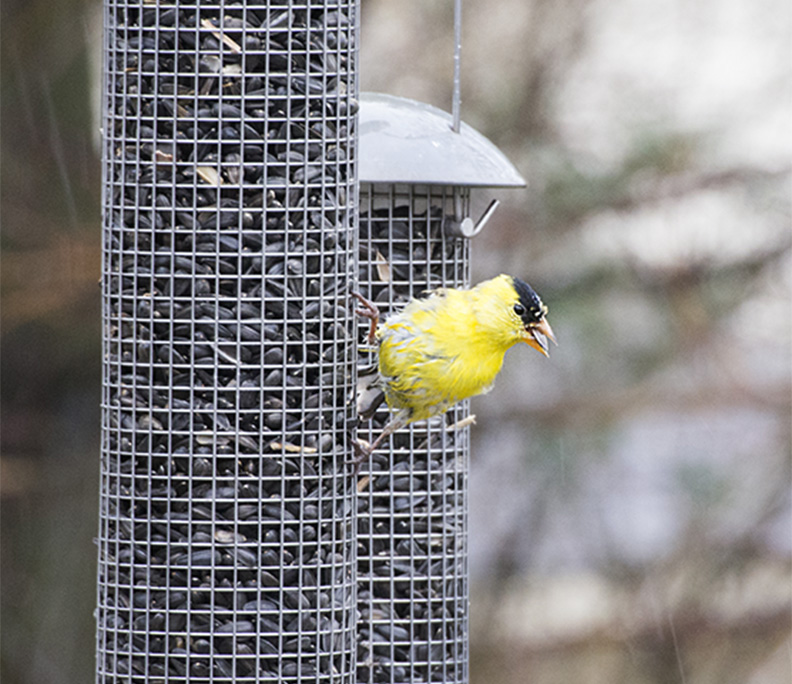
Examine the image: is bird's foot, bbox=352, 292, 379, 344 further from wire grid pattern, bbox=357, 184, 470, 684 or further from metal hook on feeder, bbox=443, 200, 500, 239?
metal hook on feeder, bbox=443, 200, 500, 239

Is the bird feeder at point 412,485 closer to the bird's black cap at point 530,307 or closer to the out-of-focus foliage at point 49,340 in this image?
the bird's black cap at point 530,307

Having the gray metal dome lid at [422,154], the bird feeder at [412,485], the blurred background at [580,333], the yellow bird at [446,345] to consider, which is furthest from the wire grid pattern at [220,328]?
the blurred background at [580,333]

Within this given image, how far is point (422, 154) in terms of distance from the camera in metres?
5.14

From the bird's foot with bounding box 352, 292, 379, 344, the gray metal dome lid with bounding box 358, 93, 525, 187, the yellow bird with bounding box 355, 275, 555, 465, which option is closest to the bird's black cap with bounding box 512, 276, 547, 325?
the yellow bird with bounding box 355, 275, 555, 465

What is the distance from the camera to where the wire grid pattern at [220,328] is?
4324mm

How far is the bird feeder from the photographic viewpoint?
537cm

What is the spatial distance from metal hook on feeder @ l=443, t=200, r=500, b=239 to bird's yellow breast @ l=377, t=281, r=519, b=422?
0.67 meters

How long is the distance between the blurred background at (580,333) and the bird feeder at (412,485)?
15.6ft

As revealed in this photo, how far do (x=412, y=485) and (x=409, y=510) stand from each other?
0.34 feet

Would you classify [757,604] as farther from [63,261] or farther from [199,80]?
[199,80]

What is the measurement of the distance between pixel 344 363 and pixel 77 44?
20.9 ft

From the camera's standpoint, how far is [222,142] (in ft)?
14.1

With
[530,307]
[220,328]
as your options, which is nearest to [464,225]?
[530,307]

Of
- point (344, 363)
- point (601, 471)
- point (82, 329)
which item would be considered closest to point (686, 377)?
point (601, 471)
